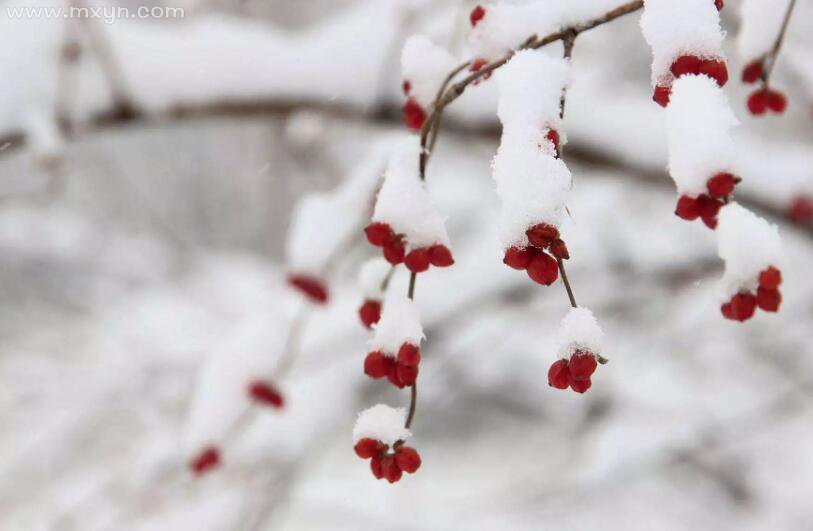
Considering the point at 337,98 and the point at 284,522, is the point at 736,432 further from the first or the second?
the point at 337,98

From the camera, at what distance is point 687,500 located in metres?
4.26

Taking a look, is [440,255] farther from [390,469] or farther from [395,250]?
[390,469]

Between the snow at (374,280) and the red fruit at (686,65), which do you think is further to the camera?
the snow at (374,280)

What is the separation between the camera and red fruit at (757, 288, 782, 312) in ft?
1.81

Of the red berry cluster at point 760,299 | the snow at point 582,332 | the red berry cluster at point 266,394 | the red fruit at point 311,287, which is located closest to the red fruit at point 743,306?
the red berry cluster at point 760,299

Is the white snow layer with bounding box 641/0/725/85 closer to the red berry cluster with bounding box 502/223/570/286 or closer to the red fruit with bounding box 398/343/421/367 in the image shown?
the red berry cluster with bounding box 502/223/570/286

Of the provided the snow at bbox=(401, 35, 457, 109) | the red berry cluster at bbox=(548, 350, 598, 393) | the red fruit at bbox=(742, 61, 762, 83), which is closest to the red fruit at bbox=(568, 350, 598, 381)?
the red berry cluster at bbox=(548, 350, 598, 393)

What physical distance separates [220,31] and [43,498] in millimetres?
3632

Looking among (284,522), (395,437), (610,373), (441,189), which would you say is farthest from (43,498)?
(395,437)

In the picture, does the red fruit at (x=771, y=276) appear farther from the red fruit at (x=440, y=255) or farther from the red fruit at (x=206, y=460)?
the red fruit at (x=206, y=460)

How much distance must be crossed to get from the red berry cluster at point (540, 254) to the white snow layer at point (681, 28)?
0.52 feet

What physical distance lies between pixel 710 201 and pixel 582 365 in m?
0.15

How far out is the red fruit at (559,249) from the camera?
50 centimetres

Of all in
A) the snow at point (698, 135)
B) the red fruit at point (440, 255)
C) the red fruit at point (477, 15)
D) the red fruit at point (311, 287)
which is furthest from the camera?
the red fruit at point (311, 287)
